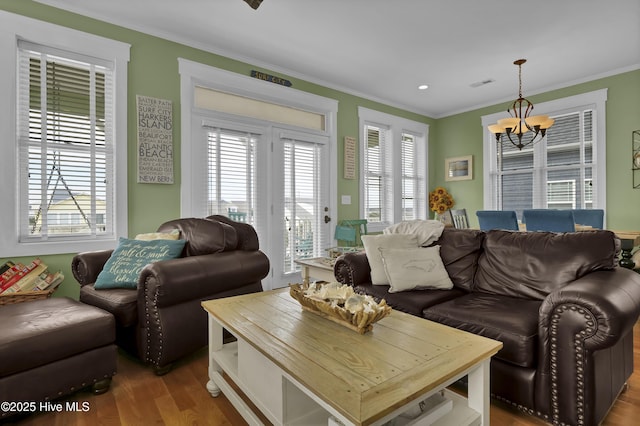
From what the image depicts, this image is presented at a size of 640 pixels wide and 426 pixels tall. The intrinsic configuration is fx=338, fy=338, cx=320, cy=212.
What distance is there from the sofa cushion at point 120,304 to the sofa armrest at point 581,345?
222 centimetres

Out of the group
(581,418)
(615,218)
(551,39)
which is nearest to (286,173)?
(551,39)

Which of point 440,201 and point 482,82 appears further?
point 440,201

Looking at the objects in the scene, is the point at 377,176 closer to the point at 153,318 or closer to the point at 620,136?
the point at 620,136

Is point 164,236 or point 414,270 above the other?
point 164,236

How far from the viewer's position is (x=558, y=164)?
4.78 metres

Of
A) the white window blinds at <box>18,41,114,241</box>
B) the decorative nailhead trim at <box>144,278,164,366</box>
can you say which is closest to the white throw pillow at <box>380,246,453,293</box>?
the decorative nailhead trim at <box>144,278,164,366</box>

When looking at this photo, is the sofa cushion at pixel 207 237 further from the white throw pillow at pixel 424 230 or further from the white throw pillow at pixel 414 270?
the white throw pillow at pixel 424 230

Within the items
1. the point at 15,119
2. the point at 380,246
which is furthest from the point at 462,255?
the point at 15,119

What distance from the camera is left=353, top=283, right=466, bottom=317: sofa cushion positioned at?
82.5 inches

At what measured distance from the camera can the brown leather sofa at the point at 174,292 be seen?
202 cm

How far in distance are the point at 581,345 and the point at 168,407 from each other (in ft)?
6.48

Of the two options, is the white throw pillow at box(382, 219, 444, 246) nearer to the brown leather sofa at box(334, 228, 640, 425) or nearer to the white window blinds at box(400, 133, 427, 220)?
the brown leather sofa at box(334, 228, 640, 425)

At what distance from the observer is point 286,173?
4.21 m

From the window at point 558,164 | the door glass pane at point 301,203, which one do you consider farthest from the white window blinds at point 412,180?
the door glass pane at point 301,203
